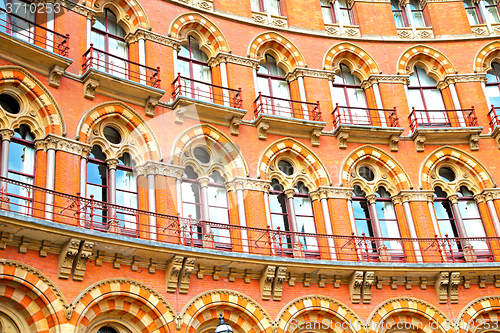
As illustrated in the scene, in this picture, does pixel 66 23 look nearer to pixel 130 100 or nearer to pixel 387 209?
pixel 130 100

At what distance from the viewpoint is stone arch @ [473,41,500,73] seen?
2216cm

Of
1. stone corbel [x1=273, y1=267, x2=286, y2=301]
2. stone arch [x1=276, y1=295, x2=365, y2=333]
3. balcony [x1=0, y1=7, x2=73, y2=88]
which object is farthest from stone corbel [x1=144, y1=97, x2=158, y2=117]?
stone arch [x1=276, y1=295, x2=365, y2=333]

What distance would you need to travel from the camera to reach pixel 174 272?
48.4 ft

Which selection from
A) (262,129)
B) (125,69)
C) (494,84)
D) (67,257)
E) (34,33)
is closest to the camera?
(67,257)

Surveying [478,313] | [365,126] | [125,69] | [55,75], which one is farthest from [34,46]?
[478,313]

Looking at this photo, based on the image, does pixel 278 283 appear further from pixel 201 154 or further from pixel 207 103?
pixel 207 103

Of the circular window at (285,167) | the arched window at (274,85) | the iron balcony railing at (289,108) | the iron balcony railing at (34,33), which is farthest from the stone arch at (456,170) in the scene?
the iron balcony railing at (34,33)

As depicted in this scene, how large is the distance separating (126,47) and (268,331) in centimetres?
975

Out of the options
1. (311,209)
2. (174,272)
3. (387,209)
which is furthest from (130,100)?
(387,209)

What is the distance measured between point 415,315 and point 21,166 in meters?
11.7

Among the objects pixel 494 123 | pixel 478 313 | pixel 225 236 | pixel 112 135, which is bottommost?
pixel 478 313

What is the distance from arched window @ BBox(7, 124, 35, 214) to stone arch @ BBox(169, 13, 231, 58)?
6.91 m

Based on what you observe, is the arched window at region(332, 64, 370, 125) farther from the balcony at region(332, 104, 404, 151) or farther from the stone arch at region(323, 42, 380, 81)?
the stone arch at region(323, 42, 380, 81)

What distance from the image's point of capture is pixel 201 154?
59.3 feet
